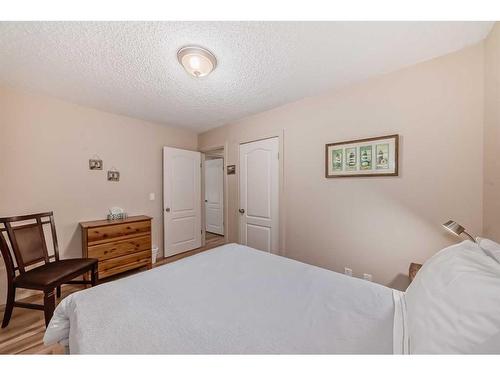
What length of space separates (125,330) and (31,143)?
8.81 feet

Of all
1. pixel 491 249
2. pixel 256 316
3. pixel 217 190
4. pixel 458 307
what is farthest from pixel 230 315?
pixel 217 190

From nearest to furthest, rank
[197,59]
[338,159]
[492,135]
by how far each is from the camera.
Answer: [492,135], [197,59], [338,159]

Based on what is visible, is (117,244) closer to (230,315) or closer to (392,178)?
(230,315)

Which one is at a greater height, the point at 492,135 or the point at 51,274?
the point at 492,135

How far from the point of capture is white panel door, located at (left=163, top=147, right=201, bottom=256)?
341 cm

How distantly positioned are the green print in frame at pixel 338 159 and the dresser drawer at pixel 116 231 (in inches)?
103

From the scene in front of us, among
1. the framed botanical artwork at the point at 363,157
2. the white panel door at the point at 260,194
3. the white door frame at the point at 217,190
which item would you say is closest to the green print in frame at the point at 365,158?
the framed botanical artwork at the point at 363,157

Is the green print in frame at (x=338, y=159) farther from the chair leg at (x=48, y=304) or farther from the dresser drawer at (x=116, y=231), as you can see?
the chair leg at (x=48, y=304)

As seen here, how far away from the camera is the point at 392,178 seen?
1864mm

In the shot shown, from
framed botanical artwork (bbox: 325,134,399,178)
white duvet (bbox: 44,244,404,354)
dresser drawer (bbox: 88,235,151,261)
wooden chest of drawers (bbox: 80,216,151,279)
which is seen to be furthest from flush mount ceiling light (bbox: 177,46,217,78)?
dresser drawer (bbox: 88,235,151,261)

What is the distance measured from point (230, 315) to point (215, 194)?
4.42m
